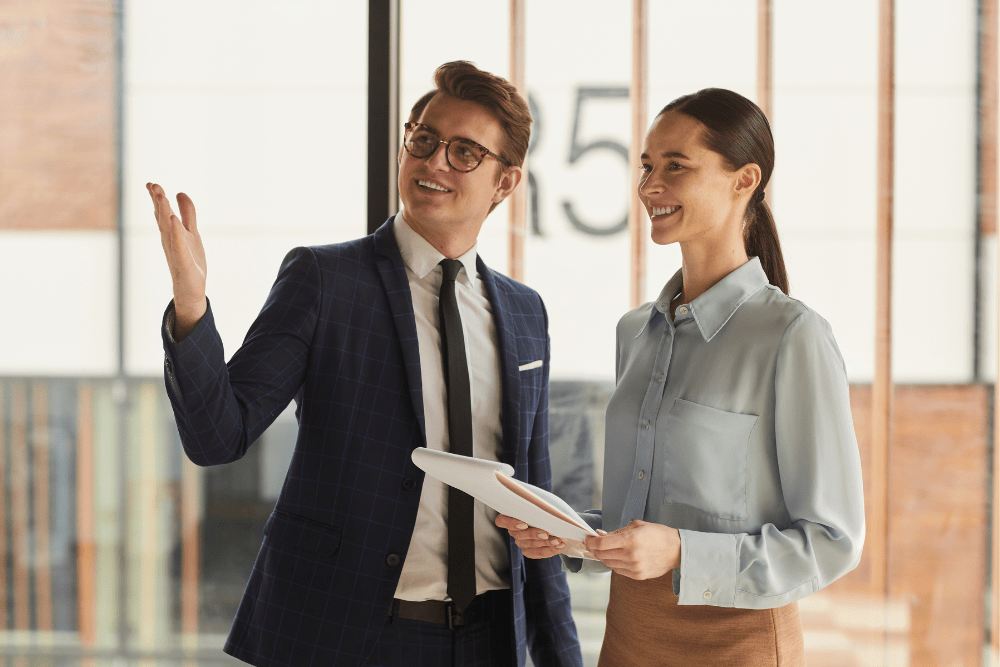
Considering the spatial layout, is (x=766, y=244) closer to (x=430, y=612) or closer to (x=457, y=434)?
(x=457, y=434)

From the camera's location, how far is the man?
→ 1.39 metres

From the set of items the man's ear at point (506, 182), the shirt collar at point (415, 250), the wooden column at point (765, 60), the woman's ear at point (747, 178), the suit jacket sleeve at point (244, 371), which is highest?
the wooden column at point (765, 60)

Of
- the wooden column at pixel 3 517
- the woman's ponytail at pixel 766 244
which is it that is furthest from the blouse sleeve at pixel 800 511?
the wooden column at pixel 3 517

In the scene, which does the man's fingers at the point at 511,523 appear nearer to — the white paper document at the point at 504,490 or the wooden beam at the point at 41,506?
the white paper document at the point at 504,490

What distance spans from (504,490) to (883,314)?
169 cm

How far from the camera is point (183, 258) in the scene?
1117mm

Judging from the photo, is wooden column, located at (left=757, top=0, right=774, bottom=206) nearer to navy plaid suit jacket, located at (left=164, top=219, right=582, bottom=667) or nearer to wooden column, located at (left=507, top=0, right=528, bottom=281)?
wooden column, located at (left=507, top=0, right=528, bottom=281)

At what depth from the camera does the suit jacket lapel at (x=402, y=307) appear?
1442 millimetres

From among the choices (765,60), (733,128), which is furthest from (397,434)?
(765,60)

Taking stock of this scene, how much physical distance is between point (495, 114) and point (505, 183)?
164 mm

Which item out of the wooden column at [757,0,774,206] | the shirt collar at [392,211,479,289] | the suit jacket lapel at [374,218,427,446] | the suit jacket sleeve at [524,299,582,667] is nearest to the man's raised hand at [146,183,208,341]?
the suit jacket lapel at [374,218,427,446]

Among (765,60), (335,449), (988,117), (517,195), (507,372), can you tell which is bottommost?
(335,449)

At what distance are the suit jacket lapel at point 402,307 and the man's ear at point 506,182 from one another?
29 cm

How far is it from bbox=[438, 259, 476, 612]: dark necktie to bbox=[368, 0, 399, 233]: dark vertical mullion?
682mm
